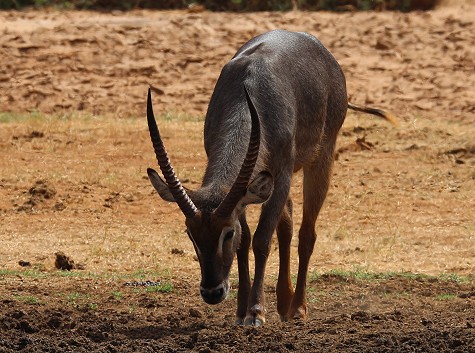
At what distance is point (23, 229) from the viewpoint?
1484 centimetres

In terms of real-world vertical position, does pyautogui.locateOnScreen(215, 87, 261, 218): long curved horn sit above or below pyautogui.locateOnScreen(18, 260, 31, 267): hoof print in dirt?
above

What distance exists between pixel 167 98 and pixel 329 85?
31.7 feet

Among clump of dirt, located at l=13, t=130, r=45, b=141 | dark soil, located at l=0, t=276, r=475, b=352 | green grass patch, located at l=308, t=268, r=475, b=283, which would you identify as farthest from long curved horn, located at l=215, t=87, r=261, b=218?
clump of dirt, located at l=13, t=130, r=45, b=141

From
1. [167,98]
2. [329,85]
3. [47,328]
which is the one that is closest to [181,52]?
[167,98]

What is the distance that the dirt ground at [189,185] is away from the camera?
9.91 meters

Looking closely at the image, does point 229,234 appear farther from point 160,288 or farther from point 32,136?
point 32,136

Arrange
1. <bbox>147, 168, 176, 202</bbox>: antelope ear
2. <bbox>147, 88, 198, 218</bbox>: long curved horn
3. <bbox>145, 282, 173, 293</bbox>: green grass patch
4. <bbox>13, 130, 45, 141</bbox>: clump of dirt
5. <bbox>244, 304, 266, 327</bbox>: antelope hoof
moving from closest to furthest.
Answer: <bbox>147, 88, 198, 218</bbox>: long curved horn
<bbox>147, 168, 176, 202</bbox>: antelope ear
<bbox>244, 304, 266, 327</bbox>: antelope hoof
<bbox>145, 282, 173, 293</bbox>: green grass patch
<bbox>13, 130, 45, 141</bbox>: clump of dirt

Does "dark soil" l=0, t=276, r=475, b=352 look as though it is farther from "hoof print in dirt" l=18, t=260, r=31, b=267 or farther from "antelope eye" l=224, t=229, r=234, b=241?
"hoof print in dirt" l=18, t=260, r=31, b=267

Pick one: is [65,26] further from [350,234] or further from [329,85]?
[329,85]

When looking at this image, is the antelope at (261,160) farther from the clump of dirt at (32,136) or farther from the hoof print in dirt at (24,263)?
the clump of dirt at (32,136)

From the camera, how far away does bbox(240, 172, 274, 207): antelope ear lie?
30.5 feet

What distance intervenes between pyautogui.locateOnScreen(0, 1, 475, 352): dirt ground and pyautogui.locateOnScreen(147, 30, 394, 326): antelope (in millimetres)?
433

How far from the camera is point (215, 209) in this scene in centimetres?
928

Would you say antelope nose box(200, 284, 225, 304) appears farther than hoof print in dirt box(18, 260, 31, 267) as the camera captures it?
No
